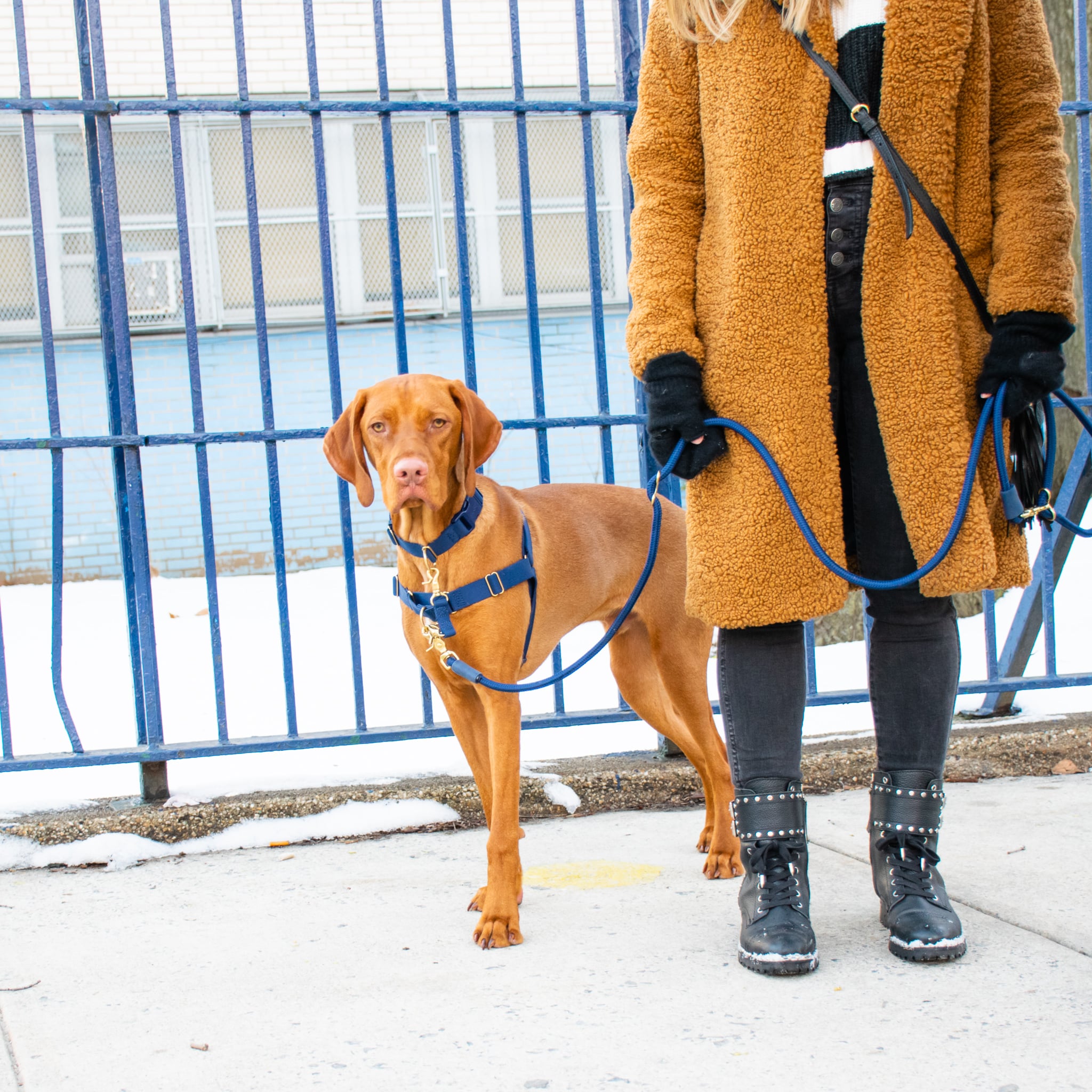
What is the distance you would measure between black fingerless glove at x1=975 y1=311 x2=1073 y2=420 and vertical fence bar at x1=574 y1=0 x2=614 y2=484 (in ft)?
4.66

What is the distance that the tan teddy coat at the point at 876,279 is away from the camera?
6.92 ft

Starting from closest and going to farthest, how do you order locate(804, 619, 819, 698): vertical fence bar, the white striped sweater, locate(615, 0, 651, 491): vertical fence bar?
1. the white striped sweater
2. locate(615, 0, 651, 491): vertical fence bar
3. locate(804, 619, 819, 698): vertical fence bar

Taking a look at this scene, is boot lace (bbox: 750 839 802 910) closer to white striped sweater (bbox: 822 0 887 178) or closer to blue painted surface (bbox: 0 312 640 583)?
white striped sweater (bbox: 822 0 887 178)

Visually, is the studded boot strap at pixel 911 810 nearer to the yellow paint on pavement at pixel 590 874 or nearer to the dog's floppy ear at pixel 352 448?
the yellow paint on pavement at pixel 590 874

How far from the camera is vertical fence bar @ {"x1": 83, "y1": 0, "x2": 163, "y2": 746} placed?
319 centimetres

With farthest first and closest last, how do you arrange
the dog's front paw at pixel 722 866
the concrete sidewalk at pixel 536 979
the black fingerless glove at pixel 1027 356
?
the dog's front paw at pixel 722 866
the black fingerless glove at pixel 1027 356
the concrete sidewalk at pixel 536 979

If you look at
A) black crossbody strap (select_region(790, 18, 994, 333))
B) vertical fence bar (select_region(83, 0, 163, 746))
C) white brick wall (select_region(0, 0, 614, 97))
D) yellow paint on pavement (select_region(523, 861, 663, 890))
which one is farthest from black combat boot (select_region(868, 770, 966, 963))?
white brick wall (select_region(0, 0, 614, 97))

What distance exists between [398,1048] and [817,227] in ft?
5.56

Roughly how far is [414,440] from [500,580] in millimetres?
366

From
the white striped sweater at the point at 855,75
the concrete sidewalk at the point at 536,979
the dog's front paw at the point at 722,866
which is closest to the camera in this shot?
the concrete sidewalk at the point at 536,979

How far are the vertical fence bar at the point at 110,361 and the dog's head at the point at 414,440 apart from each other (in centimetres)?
100

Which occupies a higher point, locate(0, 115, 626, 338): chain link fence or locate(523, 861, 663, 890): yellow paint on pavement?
locate(0, 115, 626, 338): chain link fence

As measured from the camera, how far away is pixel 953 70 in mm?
2084

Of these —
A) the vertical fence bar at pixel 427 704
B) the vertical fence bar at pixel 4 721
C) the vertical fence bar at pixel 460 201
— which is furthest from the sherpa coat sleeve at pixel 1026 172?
the vertical fence bar at pixel 4 721
